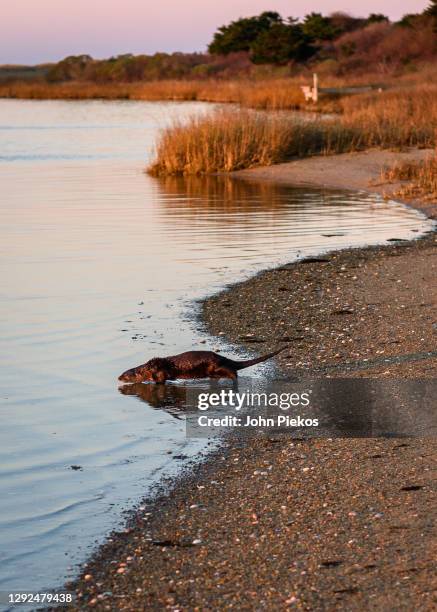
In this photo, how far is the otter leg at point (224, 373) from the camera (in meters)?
7.53

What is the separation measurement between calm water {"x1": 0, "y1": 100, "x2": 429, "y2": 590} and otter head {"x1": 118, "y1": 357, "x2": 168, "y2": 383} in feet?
0.57

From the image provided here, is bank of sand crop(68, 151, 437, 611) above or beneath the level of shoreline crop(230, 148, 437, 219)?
beneath

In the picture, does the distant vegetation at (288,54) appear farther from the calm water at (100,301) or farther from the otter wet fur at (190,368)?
the otter wet fur at (190,368)

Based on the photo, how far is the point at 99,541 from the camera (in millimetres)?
4980

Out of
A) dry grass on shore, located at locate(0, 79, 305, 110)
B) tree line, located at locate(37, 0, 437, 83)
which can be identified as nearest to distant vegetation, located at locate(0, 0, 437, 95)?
tree line, located at locate(37, 0, 437, 83)

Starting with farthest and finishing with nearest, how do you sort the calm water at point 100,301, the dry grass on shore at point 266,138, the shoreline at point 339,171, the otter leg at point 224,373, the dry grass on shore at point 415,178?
1. the dry grass on shore at point 266,138
2. the shoreline at point 339,171
3. the dry grass on shore at point 415,178
4. the otter leg at point 224,373
5. the calm water at point 100,301

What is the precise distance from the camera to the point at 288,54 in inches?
2776

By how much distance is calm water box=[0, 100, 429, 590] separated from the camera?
18.3ft

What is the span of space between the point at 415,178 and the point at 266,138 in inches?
197

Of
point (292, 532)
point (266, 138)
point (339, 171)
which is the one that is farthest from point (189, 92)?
point (292, 532)

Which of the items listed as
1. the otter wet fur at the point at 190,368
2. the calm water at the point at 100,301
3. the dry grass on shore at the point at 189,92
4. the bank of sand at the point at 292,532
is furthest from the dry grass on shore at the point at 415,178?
the dry grass on shore at the point at 189,92

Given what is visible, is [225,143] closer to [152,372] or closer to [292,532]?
[152,372]

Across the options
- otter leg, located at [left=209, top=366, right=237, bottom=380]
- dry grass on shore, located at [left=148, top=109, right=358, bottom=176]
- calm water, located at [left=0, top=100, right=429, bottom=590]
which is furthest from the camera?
dry grass on shore, located at [left=148, top=109, right=358, bottom=176]

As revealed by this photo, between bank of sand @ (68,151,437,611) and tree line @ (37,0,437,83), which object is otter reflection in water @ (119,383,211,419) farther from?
tree line @ (37,0,437,83)
